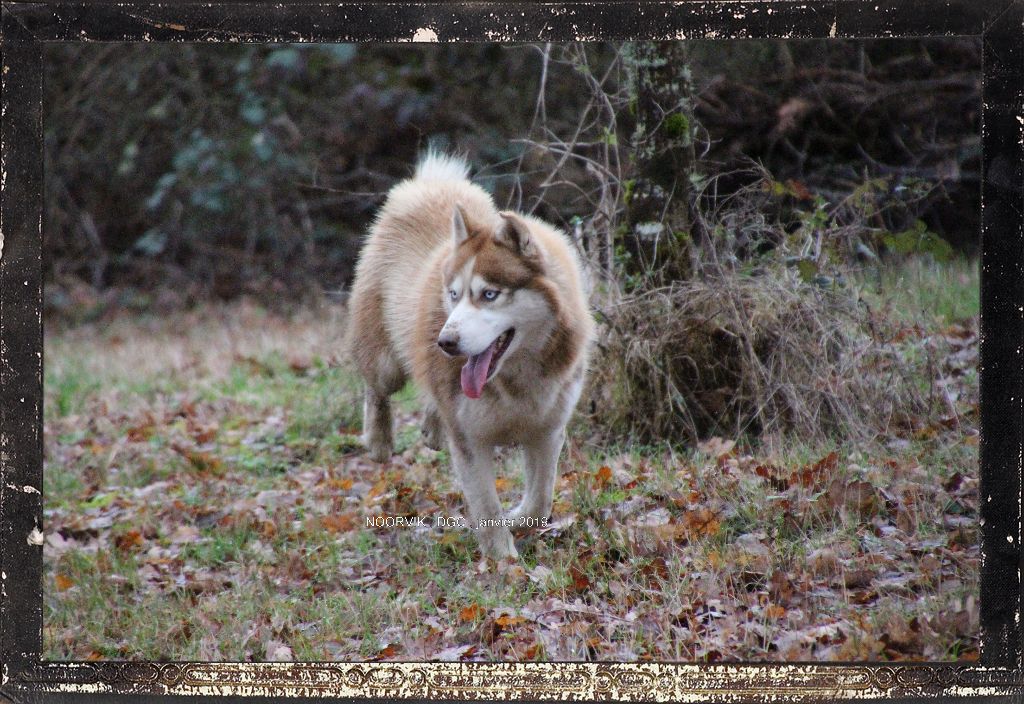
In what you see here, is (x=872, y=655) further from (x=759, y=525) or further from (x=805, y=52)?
(x=805, y=52)

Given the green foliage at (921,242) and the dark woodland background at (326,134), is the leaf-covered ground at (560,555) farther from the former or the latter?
the dark woodland background at (326,134)

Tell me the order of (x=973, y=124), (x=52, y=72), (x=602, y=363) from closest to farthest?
(x=602, y=363), (x=973, y=124), (x=52, y=72)

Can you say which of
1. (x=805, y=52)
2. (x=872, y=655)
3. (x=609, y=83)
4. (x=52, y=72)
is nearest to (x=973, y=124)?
(x=805, y=52)

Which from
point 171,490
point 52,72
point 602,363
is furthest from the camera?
point 52,72

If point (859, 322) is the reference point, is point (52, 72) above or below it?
above

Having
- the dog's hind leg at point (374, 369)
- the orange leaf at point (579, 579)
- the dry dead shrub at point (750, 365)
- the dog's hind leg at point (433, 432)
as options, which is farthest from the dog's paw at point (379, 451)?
the orange leaf at point (579, 579)

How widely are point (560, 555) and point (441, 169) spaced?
77.1 inches

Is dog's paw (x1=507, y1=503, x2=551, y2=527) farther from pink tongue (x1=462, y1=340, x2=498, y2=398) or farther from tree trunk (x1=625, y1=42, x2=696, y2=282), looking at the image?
tree trunk (x1=625, y1=42, x2=696, y2=282)

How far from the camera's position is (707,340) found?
4078 mm

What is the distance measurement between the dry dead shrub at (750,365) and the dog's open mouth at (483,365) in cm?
97

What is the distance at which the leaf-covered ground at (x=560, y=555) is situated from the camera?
273cm

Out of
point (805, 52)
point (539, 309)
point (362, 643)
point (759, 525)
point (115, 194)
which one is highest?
point (805, 52)

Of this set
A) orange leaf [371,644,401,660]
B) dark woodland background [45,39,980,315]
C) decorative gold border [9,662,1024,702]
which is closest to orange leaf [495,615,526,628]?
decorative gold border [9,662,1024,702]

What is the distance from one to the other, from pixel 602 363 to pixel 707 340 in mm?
460
